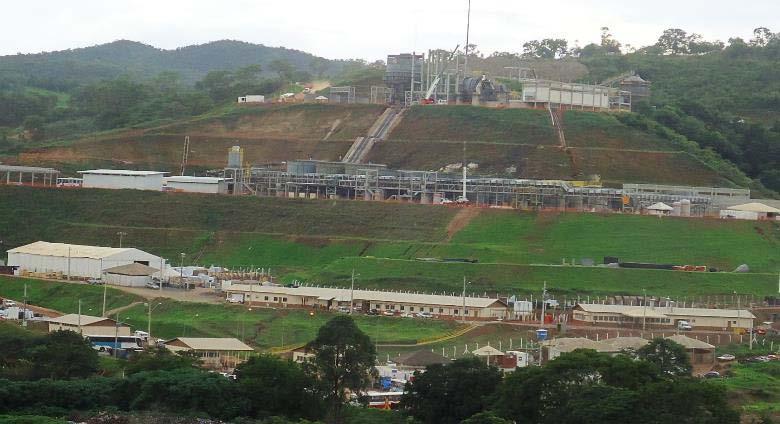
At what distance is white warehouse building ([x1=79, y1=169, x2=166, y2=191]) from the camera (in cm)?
9662

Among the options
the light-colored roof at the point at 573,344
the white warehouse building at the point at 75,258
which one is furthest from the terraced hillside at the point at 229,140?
the light-colored roof at the point at 573,344

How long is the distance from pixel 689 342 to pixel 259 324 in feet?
57.4

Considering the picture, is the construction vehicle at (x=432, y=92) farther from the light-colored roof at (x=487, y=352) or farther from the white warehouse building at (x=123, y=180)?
the light-colored roof at (x=487, y=352)

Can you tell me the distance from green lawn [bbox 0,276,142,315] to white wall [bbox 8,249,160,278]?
6.96ft

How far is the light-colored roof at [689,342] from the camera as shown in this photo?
62.3 m

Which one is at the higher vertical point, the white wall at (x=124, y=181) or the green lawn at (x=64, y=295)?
the white wall at (x=124, y=181)

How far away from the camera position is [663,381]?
4803 cm

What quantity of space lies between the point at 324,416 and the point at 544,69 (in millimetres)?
97774

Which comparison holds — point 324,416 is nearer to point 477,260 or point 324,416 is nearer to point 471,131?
point 477,260

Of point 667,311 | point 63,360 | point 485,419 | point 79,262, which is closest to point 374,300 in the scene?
point 667,311

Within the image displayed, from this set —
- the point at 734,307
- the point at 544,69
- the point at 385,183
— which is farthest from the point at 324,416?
the point at 544,69

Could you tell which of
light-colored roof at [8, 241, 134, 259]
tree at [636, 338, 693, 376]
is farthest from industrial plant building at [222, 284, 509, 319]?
tree at [636, 338, 693, 376]

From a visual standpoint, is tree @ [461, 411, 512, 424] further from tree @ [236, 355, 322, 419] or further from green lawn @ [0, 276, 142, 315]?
green lawn @ [0, 276, 142, 315]

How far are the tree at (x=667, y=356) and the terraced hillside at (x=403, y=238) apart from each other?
55.3 feet
